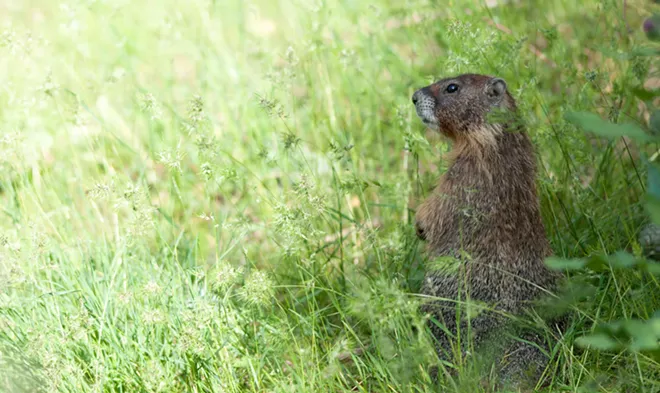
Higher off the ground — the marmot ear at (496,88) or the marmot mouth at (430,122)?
the marmot ear at (496,88)

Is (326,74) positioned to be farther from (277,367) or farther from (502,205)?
(277,367)

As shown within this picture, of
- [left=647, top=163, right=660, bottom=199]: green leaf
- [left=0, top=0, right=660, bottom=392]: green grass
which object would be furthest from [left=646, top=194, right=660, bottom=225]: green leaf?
[left=0, top=0, right=660, bottom=392]: green grass

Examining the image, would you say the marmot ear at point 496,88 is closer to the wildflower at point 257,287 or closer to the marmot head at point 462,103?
the marmot head at point 462,103

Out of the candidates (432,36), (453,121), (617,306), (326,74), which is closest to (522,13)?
(432,36)

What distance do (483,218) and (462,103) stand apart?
0.65 metres

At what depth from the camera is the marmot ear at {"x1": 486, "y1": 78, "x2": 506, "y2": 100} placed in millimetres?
4129

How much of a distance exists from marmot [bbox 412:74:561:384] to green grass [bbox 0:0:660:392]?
0.41 feet

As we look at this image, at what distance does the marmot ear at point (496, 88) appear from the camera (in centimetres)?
413

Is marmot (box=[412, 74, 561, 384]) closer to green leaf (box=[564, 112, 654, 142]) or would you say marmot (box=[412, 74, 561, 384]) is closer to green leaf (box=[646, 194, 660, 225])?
green leaf (box=[564, 112, 654, 142])

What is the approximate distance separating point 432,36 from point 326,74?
851 millimetres

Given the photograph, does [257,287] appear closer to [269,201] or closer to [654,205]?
[269,201]

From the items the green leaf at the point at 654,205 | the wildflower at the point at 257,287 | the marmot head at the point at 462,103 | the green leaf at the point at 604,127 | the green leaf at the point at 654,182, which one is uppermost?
the green leaf at the point at 604,127

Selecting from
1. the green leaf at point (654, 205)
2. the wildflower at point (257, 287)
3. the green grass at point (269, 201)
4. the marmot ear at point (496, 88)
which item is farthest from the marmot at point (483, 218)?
the green leaf at point (654, 205)

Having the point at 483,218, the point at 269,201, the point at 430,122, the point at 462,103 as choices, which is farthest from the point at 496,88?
the point at 269,201
